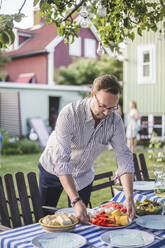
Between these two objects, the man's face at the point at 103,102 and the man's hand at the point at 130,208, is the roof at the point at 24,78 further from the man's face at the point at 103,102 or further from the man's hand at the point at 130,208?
the man's hand at the point at 130,208

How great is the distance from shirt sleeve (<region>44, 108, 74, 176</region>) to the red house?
1686cm

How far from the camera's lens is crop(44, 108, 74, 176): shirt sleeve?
242cm

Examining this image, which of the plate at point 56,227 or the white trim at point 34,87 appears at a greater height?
the white trim at point 34,87

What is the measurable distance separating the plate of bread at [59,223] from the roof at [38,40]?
1761cm

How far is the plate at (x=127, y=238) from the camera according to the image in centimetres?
194

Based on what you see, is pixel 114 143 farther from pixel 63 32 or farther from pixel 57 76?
pixel 57 76

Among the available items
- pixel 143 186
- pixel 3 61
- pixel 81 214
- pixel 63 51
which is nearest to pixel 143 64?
pixel 63 51

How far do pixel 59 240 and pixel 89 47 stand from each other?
67.3 ft

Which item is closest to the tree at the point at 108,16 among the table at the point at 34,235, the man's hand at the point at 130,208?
the man's hand at the point at 130,208

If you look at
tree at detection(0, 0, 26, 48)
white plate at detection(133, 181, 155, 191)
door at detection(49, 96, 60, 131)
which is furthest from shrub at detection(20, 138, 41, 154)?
tree at detection(0, 0, 26, 48)

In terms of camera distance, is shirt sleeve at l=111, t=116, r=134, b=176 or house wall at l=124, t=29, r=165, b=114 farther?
house wall at l=124, t=29, r=165, b=114

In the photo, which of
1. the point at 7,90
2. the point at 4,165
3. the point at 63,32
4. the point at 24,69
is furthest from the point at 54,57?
the point at 63,32

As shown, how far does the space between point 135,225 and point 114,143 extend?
657 millimetres

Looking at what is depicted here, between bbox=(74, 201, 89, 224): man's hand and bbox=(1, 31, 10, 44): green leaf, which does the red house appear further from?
bbox=(74, 201, 89, 224): man's hand
